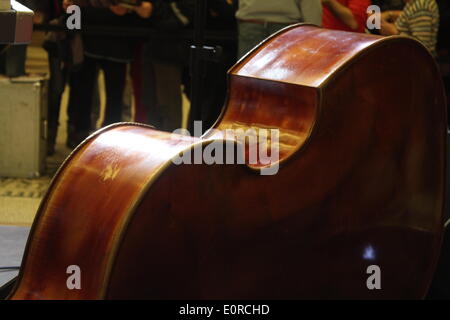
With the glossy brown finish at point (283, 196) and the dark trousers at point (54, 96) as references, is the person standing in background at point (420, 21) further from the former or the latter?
the glossy brown finish at point (283, 196)

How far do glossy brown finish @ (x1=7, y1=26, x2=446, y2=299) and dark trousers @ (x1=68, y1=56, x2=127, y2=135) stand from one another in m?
2.52

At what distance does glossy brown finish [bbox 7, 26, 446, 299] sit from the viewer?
1483mm

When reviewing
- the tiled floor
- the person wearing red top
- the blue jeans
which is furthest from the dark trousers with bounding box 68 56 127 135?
the person wearing red top

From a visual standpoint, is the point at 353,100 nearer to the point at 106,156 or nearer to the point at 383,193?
the point at 383,193

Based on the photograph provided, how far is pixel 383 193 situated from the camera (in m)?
1.94

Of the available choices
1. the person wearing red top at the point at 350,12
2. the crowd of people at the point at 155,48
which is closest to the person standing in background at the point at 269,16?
the person wearing red top at the point at 350,12

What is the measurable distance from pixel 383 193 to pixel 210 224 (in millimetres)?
541

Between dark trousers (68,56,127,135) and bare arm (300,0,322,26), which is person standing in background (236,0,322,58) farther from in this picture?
dark trousers (68,56,127,135)

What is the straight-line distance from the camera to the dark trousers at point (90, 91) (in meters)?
4.47

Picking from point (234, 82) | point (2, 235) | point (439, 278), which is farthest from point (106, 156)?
point (439, 278)

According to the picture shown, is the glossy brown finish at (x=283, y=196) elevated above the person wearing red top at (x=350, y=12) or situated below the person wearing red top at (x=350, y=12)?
below

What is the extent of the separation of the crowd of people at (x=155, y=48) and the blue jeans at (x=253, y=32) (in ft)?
1.09

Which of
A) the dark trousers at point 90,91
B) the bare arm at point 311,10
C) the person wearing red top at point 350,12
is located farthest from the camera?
the dark trousers at point 90,91

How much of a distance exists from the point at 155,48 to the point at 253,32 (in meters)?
0.81
